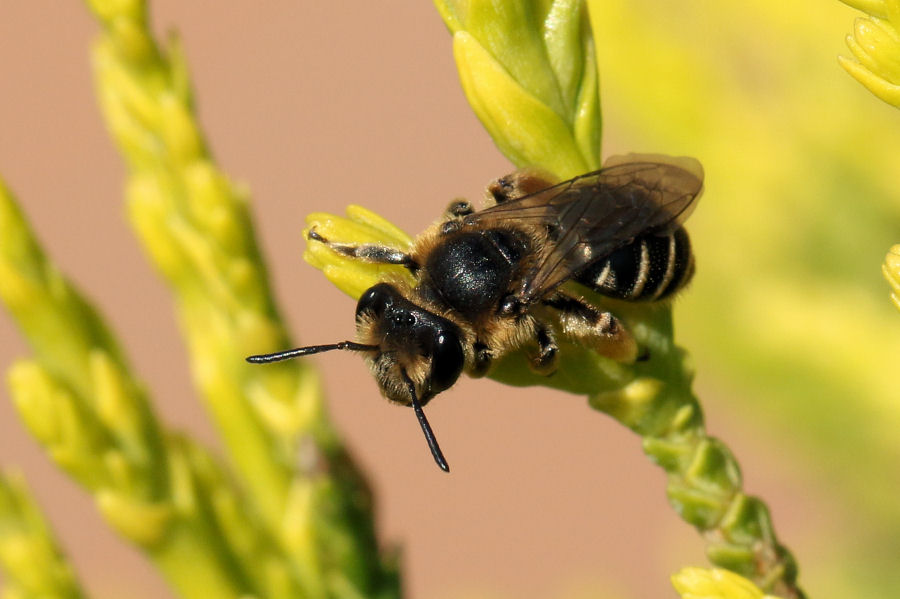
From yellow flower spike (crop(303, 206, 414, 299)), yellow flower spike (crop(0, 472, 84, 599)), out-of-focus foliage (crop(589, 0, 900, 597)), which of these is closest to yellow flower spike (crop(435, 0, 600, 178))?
yellow flower spike (crop(303, 206, 414, 299))

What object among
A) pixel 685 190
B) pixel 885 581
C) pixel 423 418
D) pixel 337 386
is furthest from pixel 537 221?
pixel 337 386

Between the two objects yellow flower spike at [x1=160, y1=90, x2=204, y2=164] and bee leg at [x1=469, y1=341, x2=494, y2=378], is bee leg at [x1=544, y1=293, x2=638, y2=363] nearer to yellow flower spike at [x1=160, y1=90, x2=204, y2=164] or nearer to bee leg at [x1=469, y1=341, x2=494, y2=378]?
bee leg at [x1=469, y1=341, x2=494, y2=378]

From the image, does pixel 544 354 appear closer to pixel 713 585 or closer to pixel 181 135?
pixel 713 585

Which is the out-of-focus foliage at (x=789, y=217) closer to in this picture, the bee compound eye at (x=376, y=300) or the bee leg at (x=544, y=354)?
the bee leg at (x=544, y=354)

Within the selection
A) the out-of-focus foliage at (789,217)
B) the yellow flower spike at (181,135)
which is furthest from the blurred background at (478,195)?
the yellow flower spike at (181,135)

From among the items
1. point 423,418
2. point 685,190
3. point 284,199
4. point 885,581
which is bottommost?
point 284,199

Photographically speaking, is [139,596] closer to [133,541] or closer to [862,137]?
[133,541]
